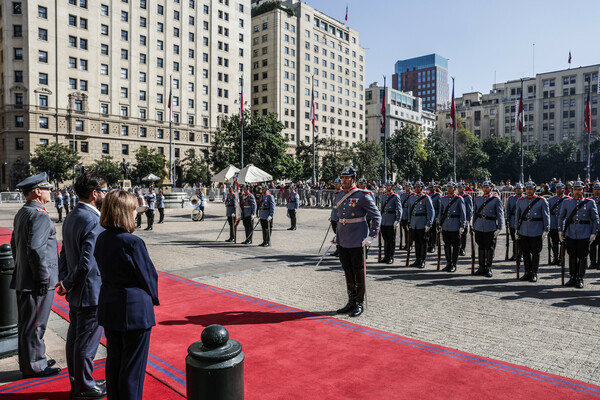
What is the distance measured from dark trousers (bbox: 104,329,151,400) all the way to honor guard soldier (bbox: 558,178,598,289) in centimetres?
887

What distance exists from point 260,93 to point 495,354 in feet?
309

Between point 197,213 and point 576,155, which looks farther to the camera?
point 576,155

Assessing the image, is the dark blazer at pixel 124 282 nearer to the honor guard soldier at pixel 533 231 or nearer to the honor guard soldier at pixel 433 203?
the honor guard soldier at pixel 533 231

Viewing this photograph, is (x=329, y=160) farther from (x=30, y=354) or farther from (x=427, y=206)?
(x=30, y=354)

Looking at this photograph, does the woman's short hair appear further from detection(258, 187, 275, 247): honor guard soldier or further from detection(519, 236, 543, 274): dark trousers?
detection(258, 187, 275, 247): honor guard soldier

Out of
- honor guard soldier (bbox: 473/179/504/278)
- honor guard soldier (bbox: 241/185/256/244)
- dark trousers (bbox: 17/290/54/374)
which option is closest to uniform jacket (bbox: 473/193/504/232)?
honor guard soldier (bbox: 473/179/504/278)

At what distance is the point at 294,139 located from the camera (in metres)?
97.8

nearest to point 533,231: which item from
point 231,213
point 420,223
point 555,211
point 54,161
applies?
point 420,223

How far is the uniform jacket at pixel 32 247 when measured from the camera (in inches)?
180

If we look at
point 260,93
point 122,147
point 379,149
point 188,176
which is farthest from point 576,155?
point 122,147

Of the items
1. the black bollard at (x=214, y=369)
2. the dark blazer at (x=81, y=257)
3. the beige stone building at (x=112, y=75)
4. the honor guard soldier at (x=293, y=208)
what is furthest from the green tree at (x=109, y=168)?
the black bollard at (x=214, y=369)

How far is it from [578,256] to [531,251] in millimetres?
894

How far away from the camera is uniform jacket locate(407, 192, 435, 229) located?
11680 mm

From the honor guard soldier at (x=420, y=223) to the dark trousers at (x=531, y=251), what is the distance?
241cm
